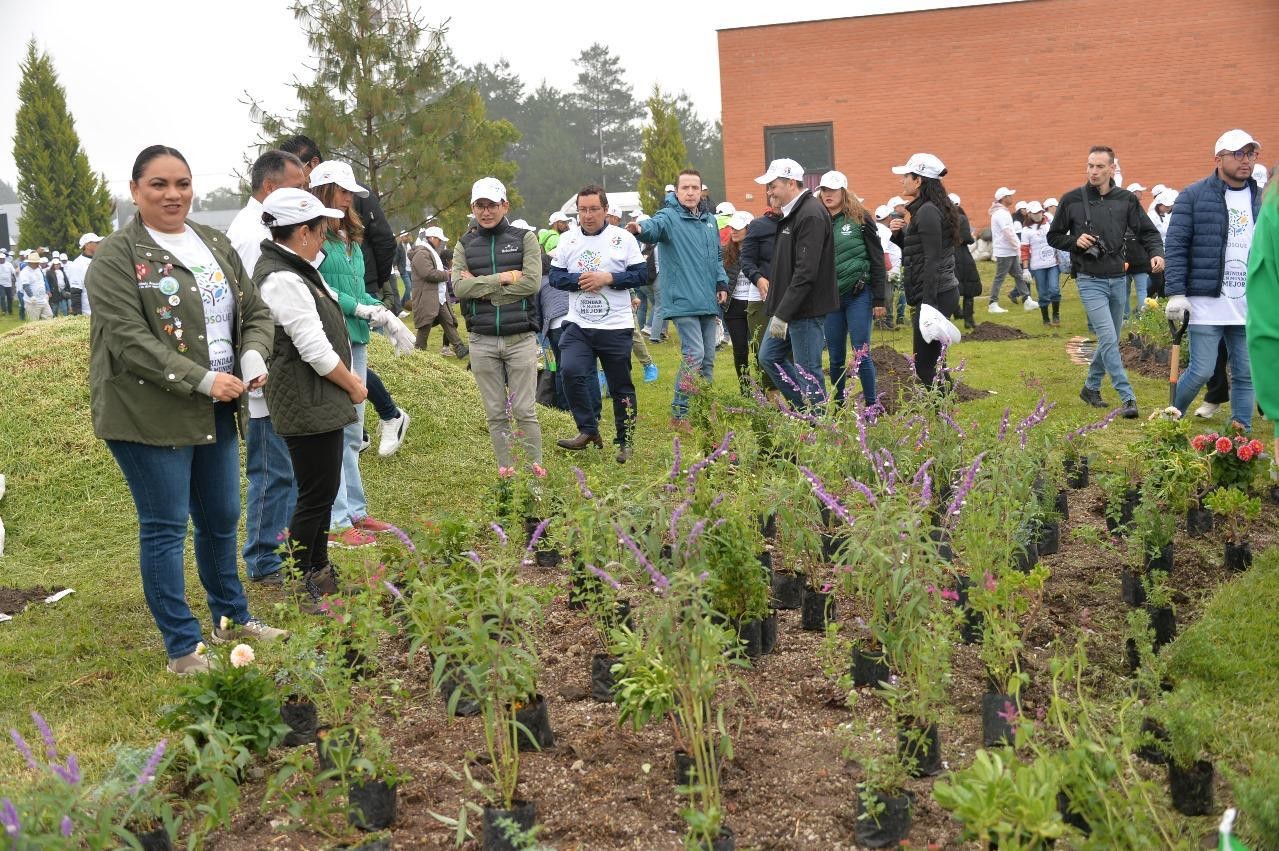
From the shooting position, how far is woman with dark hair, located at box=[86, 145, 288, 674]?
424cm

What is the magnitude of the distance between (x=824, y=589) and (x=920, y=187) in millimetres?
4768

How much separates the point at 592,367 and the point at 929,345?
98.6 inches

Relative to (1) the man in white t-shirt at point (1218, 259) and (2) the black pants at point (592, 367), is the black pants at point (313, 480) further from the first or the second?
(1) the man in white t-shirt at point (1218, 259)

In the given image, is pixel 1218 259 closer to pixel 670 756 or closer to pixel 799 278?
pixel 799 278

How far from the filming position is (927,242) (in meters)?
8.54

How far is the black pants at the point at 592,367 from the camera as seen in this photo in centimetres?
810

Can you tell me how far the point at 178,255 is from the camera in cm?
442

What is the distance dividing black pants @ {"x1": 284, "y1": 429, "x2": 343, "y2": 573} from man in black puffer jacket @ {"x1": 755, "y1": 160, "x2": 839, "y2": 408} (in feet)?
11.1

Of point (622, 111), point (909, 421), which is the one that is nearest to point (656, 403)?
point (909, 421)

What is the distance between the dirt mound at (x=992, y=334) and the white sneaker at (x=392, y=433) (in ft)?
31.2

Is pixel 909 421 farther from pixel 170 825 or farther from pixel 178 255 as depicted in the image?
pixel 170 825

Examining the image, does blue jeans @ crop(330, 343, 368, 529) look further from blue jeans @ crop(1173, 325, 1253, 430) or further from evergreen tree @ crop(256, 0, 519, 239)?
evergreen tree @ crop(256, 0, 519, 239)

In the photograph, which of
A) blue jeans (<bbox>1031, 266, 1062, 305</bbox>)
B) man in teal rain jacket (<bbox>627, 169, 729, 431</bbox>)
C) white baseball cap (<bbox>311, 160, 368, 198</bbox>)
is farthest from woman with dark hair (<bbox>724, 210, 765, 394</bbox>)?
blue jeans (<bbox>1031, 266, 1062, 305</bbox>)

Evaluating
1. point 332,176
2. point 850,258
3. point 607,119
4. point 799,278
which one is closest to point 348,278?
point 332,176
